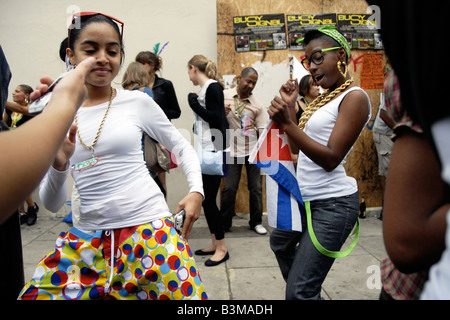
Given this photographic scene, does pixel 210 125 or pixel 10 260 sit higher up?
pixel 210 125

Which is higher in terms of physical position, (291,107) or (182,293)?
(291,107)

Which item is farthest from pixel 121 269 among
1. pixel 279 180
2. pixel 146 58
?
pixel 146 58

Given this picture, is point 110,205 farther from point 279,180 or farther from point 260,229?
point 260,229

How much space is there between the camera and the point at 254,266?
13.1 ft

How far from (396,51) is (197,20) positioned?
552 cm

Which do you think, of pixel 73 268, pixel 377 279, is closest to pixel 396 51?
pixel 73 268

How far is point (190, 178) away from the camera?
1.95m

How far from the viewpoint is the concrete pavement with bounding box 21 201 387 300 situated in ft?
11.2

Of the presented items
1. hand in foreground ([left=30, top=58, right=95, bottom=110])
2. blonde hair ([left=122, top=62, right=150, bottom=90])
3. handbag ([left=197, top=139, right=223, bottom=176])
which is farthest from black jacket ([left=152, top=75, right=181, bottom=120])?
hand in foreground ([left=30, top=58, right=95, bottom=110])

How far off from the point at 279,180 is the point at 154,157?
1534 millimetres

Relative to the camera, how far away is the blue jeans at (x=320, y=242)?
214 cm

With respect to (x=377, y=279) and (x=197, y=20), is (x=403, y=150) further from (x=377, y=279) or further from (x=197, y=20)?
(x=197, y=20)

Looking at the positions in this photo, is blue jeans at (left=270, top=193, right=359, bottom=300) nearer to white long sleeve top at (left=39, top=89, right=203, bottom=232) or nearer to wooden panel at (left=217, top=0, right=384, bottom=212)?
white long sleeve top at (left=39, top=89, right=203, bottom=232)
